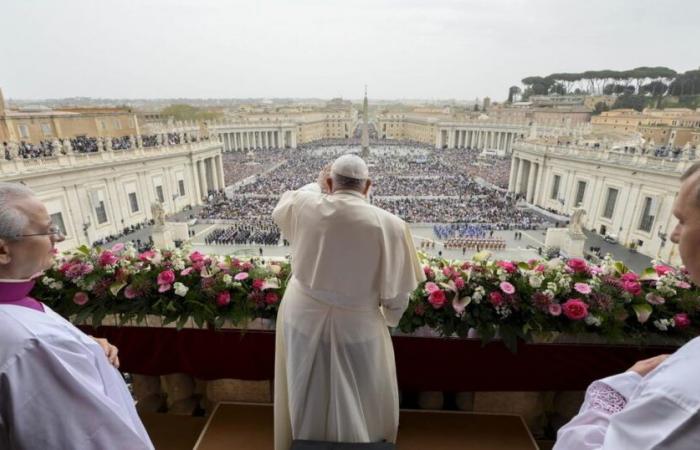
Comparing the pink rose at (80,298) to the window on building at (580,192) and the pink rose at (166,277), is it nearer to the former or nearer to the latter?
the pink rose at (166,277)

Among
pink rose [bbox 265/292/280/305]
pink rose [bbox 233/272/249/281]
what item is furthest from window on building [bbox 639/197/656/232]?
pink rose [bbox 233/272/249/281]

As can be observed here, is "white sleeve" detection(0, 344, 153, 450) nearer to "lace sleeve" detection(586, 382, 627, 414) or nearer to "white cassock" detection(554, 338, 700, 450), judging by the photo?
"white cassock" detection(554, 338, 700, 450)

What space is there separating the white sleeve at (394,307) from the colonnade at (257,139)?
168 ft

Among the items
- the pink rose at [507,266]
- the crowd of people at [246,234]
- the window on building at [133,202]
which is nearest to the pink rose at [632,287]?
the pink rose at [507,266]

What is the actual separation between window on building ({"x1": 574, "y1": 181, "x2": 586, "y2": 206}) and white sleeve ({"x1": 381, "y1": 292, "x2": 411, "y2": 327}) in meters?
22.8

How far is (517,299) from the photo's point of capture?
2199 millimetres

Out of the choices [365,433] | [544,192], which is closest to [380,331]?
[365,433]

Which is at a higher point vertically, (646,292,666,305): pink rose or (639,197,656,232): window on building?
(646,292,666,305): pink rose

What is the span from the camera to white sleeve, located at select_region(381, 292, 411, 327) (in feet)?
5.79

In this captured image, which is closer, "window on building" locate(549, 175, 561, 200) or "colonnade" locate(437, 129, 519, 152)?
"window on building" locate(549, 175, 561, 200)

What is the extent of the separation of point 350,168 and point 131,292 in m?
1.77

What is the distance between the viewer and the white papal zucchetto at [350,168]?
1.71m

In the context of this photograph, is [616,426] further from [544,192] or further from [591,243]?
[544,192]

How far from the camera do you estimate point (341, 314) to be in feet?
5.83
